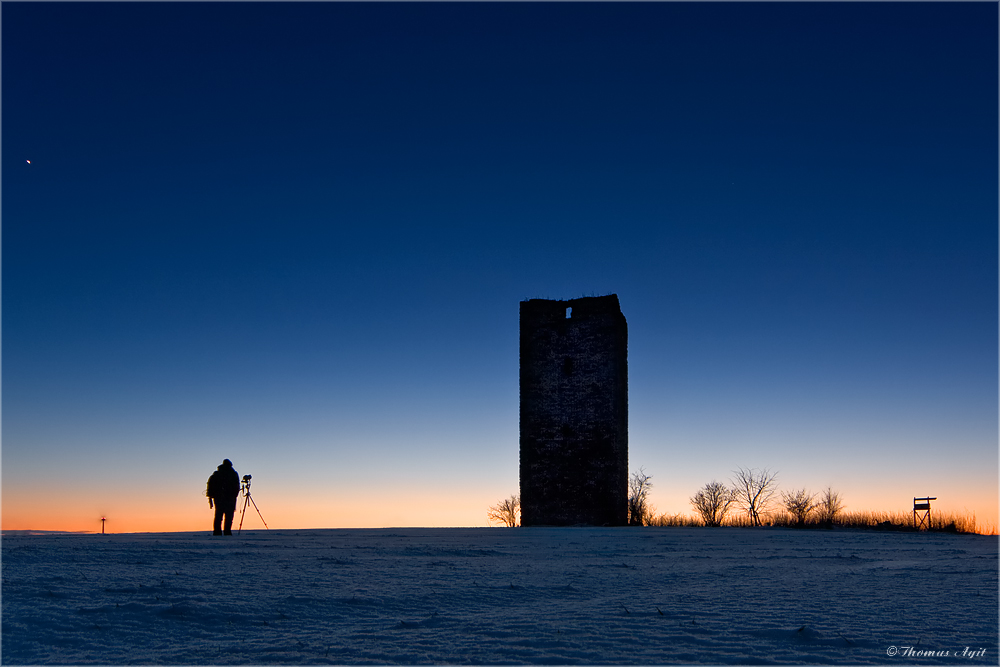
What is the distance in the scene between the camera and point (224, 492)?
38.2 feet

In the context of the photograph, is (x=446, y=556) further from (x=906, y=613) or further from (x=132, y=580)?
(x=906, y=613)

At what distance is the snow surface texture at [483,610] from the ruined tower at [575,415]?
14854 mm

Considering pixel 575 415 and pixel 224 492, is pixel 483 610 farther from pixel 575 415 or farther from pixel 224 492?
pixel 575 415

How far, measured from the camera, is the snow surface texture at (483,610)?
2.50m

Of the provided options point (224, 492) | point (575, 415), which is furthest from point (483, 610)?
point (575, 415)

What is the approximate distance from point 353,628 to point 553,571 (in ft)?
7.27

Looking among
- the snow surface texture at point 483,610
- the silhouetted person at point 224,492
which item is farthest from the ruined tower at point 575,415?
the snow surface texture at point 483,610

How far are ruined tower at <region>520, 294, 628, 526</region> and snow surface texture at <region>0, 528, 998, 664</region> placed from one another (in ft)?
48.7

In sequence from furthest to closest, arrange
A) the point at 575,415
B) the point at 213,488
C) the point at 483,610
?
the point at 575,415 < the point at 213,488 < the point at 483,610

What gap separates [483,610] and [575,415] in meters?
17.6

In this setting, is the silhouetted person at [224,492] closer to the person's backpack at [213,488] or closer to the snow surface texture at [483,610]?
the person's backpack at [213,488]

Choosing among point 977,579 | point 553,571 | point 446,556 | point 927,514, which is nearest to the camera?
point 977,579

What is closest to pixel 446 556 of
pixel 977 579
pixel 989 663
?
pixel 977 579

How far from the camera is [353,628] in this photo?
9.49ft
